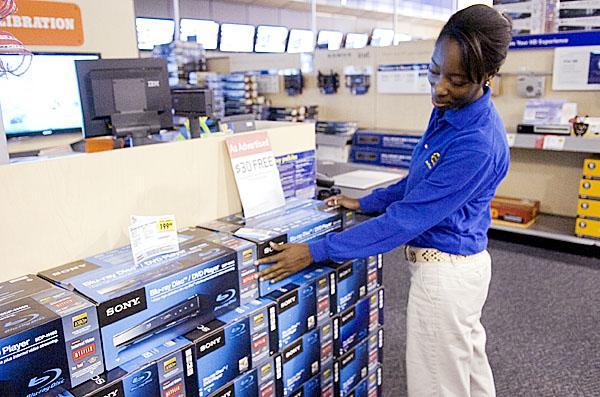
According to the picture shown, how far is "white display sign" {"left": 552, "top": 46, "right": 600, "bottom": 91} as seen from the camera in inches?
138

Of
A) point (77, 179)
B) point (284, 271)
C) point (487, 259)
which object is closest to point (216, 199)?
point (284, 271)

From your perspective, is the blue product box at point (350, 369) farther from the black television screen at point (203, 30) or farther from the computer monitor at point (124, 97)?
the black television screen at point (203, 30)

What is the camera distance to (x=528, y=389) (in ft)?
7.32

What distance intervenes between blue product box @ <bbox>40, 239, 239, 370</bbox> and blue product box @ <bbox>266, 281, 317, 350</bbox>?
0.15 meters

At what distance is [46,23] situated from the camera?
12.9 feet

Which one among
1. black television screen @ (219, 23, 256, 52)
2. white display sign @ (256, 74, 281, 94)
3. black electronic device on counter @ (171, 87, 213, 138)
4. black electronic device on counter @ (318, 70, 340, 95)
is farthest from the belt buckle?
black television screen @ (219, 23, 256, 52)

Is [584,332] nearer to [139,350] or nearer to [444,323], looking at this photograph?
[444,323]

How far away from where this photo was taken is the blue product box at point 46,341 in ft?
2.73

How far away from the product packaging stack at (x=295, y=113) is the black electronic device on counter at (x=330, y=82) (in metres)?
0.22

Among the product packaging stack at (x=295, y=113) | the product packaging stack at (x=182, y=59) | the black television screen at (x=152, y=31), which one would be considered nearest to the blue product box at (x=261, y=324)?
the product packaging stack at (x=295, y=113)

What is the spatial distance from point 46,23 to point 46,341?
3.79 m

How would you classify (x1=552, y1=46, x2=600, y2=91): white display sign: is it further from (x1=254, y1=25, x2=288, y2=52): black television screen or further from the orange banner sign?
(x1=254, y1=25, x2=288, y2=52): black television screen

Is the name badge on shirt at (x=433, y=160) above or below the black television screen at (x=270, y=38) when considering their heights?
below

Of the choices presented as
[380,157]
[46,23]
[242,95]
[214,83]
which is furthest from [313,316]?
[214,83]
